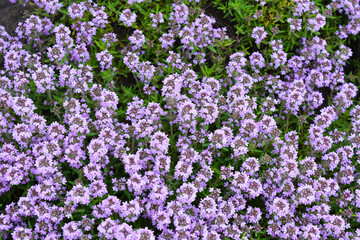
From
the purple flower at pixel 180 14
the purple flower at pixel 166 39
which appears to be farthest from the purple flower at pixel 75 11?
the purple flower at pixel 180 14

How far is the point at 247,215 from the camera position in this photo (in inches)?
224

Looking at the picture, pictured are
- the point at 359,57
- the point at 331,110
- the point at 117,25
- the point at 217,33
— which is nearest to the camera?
the point at 331,110

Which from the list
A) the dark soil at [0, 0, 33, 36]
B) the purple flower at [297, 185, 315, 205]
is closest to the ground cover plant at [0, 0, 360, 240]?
the purple flower at [297, 185, 315, 205]

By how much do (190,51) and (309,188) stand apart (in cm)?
365

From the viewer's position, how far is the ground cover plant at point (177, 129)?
5.41 metres

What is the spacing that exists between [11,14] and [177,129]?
14.7 ft

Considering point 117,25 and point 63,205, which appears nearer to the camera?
point 63,205

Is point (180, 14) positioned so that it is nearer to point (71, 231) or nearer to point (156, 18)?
point (156, 18)

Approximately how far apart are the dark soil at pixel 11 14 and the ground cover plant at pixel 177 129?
432mm

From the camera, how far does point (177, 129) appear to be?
6.93 metres

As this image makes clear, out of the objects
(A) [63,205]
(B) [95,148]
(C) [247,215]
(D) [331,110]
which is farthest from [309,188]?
(A) [63,205]

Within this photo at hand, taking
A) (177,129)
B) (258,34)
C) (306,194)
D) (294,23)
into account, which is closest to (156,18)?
(258,34)

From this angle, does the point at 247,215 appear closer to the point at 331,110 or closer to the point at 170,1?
the point at 331,110

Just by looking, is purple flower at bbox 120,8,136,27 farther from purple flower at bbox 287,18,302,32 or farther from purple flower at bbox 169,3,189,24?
purple flower at bbox 287,18,302,32
